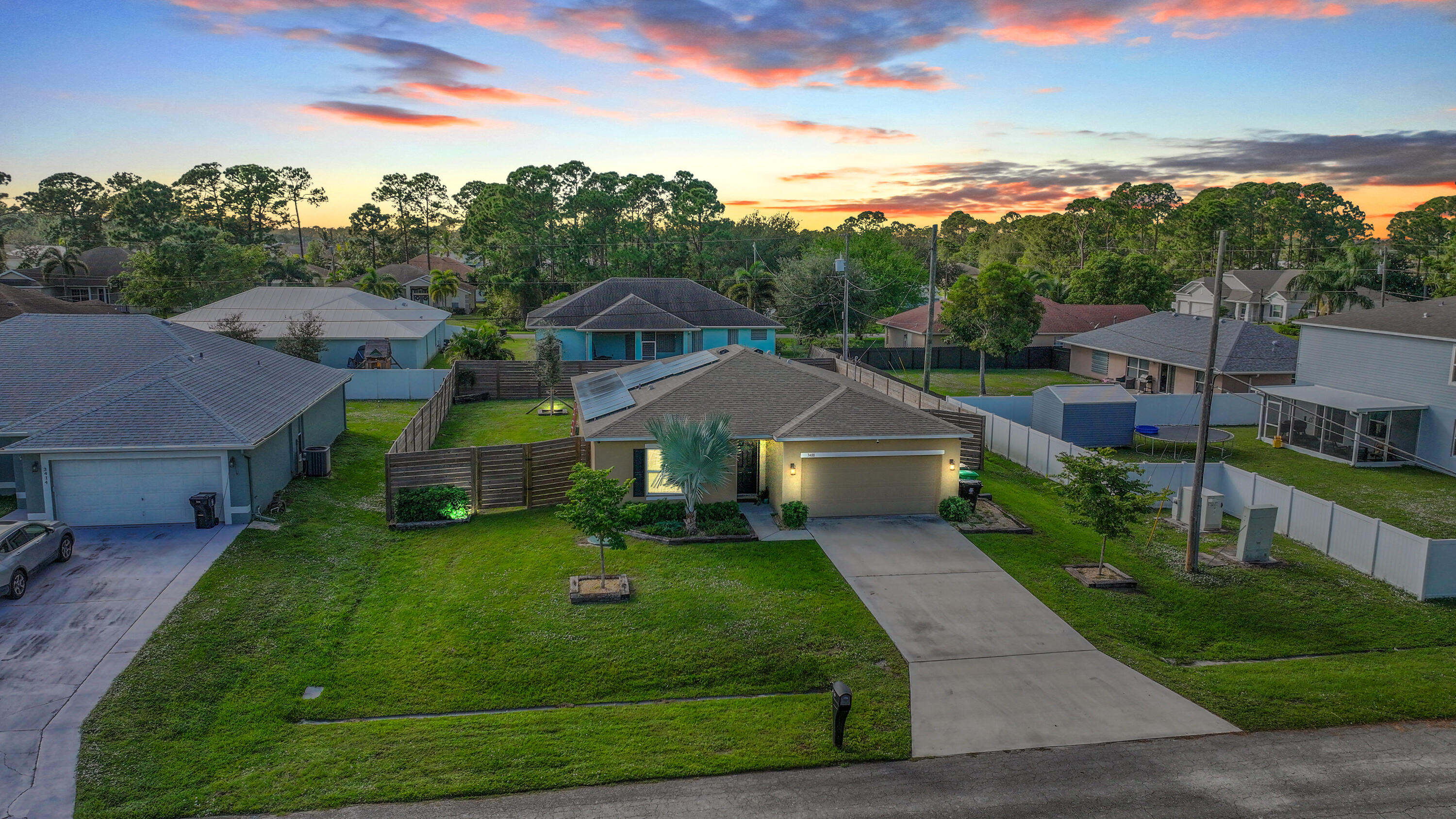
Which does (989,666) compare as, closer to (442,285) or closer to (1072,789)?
(1072,789)

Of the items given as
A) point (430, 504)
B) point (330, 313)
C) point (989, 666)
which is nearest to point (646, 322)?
point (330, 313)

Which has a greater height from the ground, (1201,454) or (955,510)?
(1201,454)

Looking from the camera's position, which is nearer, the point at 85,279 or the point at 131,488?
the point at 131,488

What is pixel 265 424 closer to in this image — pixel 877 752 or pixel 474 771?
pixel 474 771

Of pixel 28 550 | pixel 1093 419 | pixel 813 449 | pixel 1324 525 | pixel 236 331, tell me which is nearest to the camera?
pixel 28 550

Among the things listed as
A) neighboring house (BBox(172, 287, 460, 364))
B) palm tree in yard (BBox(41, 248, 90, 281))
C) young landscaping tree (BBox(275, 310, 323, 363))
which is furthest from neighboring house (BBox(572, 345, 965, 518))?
palm tree in yard (BBox(41, 248, 90, 281))

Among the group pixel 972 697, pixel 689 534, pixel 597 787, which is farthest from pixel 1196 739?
pixel 689 534

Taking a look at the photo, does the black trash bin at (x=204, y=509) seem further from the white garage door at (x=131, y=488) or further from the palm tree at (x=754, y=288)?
the palm tree at (x=754, y=288)

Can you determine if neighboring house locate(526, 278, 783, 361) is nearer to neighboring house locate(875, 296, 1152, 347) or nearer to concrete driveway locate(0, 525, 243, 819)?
neighboring house locate(875, 296, 1152, 347)
